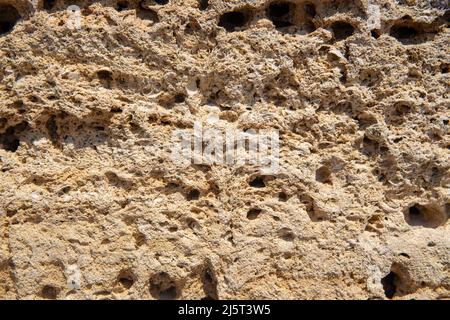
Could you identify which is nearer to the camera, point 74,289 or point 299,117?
point 74,289

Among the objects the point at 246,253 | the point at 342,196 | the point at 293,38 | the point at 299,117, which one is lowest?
the point at 246,253

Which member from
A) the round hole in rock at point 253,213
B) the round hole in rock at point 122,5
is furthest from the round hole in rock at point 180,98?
the round hole in rock at point 253,213

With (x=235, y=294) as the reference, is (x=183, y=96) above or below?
above

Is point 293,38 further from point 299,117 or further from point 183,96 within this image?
point 183,96

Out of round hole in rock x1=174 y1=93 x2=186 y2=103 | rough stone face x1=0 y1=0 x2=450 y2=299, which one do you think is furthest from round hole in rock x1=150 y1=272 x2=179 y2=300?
round hole in rock x1=174 y1=93 x2=186 y2=103

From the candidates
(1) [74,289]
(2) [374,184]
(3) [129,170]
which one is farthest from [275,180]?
(1) [74,289]

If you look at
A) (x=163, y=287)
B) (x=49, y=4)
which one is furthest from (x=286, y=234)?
(x=49, y=4)

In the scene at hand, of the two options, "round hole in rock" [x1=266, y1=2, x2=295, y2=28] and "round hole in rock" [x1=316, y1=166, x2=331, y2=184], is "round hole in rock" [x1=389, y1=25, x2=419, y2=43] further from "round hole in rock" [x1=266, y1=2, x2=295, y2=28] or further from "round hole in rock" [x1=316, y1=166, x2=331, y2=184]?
"round hole in rock" [x1=316, y1=166, x2=331, y2=184]

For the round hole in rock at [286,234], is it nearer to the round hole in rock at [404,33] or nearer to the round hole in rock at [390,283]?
the round hole in rock at [390,283]
